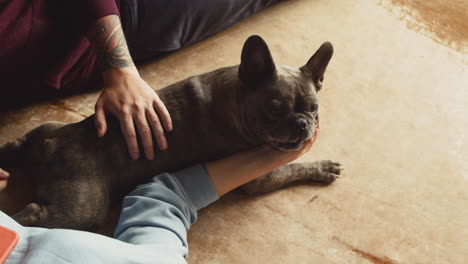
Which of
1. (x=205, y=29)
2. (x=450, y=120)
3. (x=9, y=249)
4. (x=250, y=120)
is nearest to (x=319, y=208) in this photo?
(x=250, y=120)

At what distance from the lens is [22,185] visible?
1.95 m

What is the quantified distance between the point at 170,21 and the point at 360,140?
4.34 ft

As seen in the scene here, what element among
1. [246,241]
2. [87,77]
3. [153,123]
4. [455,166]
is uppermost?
[153,123]

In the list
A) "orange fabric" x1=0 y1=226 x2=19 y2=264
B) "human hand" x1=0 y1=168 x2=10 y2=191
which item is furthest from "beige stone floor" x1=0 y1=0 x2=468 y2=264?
"orange fabric" x1=0 y1=226 x2=19 y2=264

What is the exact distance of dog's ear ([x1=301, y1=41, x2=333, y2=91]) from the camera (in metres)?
1.86

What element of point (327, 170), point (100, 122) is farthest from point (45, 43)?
point (327, 170)

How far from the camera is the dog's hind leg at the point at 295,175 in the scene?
6.75 ft

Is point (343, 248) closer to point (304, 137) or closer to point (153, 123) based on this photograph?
point (304, 137)

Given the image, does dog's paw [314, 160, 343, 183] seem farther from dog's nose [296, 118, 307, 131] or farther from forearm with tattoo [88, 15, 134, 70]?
forearm with tattoo [88, 15, 134, 70]

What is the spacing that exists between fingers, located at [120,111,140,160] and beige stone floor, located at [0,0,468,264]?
A: 51 cm

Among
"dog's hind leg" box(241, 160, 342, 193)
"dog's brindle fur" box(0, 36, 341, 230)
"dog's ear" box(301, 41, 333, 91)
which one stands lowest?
"dog's hind leg" box(241, 160, 342, 193)

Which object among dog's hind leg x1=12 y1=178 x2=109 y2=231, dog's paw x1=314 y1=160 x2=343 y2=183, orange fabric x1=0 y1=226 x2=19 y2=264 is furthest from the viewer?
dog's paw x1=314 y1=160 x2=343 y2=183

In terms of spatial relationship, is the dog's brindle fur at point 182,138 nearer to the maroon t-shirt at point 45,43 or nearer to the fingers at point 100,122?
the fingers at point 100,122

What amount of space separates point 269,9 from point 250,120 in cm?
155
